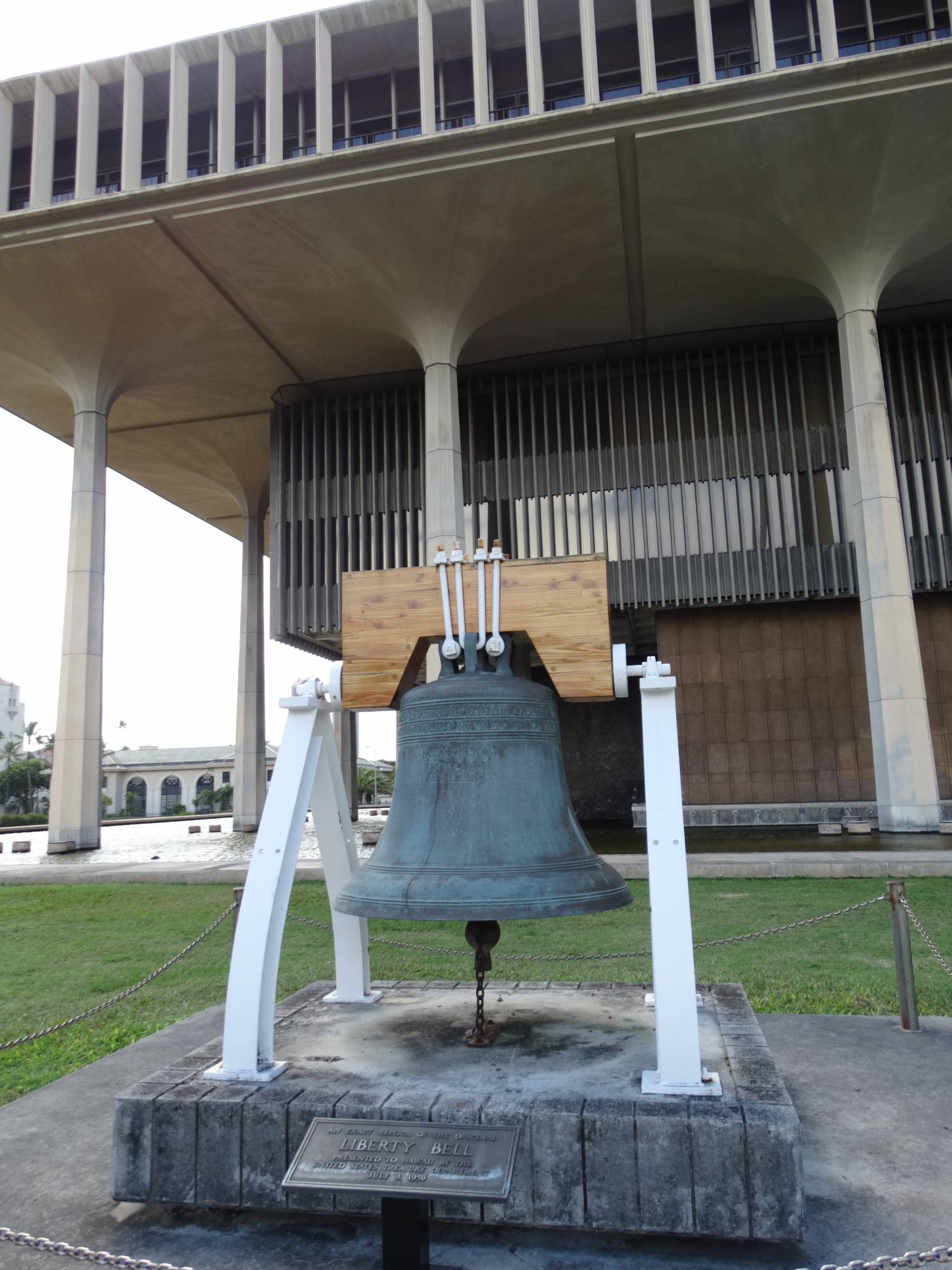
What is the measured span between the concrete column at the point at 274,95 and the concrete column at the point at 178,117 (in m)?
1.82

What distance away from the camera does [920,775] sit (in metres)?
18.2

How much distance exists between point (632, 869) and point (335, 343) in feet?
58.1

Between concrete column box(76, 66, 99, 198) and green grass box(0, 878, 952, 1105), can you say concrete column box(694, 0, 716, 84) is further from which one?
green grass box(0, 878, 952, 1105)

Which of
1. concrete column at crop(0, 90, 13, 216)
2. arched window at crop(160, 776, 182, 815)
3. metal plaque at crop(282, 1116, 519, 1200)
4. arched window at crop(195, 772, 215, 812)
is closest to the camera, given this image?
metal plaque at crop(282, 1116, 519, 1200)

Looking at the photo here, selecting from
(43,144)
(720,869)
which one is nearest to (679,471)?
(720,869)

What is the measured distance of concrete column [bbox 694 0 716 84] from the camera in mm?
17594

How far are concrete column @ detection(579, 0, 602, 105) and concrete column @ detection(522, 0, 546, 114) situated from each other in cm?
91

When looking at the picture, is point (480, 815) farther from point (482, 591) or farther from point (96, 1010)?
point (96, 1010)

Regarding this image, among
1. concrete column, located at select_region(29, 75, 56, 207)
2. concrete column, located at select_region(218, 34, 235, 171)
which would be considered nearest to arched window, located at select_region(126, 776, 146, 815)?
concrete column, located at select_region(29, 75, 56, 207)

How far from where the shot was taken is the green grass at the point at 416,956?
644 centimetres

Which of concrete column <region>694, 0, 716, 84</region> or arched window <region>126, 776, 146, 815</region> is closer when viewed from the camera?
concrete column <region>694, 0, 716, 84</region>

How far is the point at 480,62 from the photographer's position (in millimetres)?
18969

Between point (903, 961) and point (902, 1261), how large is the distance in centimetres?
334

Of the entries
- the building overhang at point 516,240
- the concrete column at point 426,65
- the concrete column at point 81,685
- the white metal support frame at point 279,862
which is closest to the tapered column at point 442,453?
the building overhang at point 516,240
